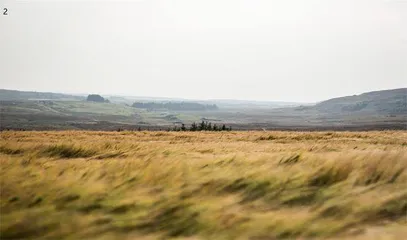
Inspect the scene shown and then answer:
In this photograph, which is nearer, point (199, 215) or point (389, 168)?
point (199, 215)

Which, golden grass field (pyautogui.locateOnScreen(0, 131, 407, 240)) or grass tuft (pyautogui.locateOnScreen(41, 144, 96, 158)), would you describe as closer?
golden grass field (pyautogui.locateOnScreen(0, 131, 407, 240))

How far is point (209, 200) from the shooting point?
3.39 meters

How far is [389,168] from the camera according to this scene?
424cm

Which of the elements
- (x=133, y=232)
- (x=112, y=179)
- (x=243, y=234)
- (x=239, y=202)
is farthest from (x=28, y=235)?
(x=239, y=202)

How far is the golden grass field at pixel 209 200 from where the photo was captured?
2.84 meters

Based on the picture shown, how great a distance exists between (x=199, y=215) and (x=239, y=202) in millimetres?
602

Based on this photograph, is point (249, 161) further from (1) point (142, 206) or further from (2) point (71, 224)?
(2) point (71, 224)

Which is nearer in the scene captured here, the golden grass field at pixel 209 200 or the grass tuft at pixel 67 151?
the golden grass field at pixel 209 200

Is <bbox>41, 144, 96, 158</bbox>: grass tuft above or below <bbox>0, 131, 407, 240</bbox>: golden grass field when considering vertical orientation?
below

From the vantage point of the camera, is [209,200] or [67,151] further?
[67,151]

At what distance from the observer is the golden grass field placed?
2836 mm

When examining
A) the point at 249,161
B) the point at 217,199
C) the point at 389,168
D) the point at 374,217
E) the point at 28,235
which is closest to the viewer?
the point at 28,235

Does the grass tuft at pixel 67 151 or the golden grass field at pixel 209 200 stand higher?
the golden grass field at pixel 209 200

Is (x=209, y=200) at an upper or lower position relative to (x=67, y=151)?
upper
